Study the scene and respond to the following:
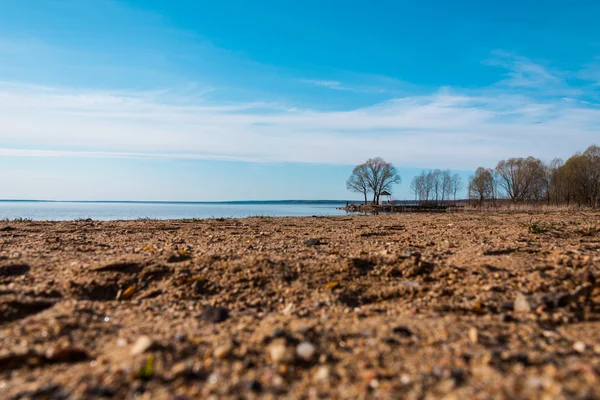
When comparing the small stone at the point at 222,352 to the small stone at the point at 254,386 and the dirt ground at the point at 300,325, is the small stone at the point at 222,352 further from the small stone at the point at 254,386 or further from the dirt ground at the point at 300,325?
the small stone at the point at 254,386

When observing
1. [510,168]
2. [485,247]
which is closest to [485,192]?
[510,168]

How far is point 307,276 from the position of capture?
4965 mm

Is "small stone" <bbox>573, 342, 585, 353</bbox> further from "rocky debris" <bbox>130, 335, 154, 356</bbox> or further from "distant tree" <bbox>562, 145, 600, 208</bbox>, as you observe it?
"distant tree" <bbox>562, 145, 600, 208</bbox>

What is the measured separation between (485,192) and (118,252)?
222ft

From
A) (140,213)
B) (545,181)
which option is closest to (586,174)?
(545,181)

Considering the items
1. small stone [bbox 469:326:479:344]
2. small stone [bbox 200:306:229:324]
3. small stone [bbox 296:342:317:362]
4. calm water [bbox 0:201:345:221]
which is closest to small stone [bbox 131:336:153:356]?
small stone [bbox 200:306:229:324]

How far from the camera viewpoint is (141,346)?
9.46 ft

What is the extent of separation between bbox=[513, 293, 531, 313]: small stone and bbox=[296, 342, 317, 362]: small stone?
228 centimetres

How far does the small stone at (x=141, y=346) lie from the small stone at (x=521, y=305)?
136 inches

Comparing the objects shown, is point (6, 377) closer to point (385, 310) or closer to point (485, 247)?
point (385, 310)

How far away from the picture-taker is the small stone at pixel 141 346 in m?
2.83

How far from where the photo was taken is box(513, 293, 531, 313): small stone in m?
3.79

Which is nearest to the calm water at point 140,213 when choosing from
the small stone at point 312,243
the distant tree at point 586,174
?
the small stone at point 312,243

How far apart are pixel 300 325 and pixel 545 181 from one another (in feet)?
229
